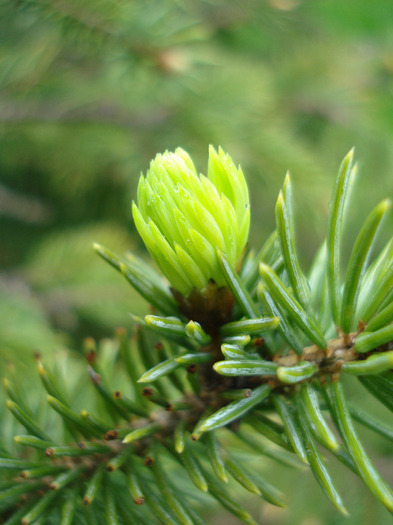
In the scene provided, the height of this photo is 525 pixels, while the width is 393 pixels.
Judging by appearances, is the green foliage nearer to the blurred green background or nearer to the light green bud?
the light green bud

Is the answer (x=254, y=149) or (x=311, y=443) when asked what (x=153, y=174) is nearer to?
(x=311, y=443)

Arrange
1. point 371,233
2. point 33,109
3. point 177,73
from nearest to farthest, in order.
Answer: point 371,233 → point 177,73 → point 33,109

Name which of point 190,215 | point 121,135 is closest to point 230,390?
point 190,215

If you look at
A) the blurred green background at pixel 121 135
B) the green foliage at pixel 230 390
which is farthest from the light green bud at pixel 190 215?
the blurred green background at pixel 121 135

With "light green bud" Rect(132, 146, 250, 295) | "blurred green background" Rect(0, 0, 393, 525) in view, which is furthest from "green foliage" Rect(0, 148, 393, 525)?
"blurred green background" Rect(0, 0, 393, 525)

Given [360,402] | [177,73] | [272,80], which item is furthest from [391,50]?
[360,402]

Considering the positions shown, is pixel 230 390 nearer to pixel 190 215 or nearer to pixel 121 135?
pixel 190 215

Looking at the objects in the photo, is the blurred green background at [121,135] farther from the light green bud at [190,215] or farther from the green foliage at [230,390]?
the light green bud at [190,215]
